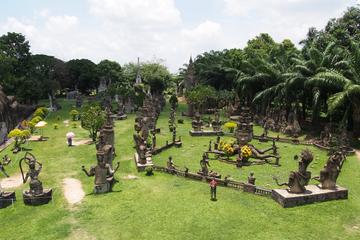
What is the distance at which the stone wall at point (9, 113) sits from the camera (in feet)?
159

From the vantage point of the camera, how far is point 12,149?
39219mm

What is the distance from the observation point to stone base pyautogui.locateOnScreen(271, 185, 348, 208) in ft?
69.0

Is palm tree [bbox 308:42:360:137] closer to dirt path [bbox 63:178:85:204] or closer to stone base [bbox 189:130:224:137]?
stone base [bbox 189:130:224:137]

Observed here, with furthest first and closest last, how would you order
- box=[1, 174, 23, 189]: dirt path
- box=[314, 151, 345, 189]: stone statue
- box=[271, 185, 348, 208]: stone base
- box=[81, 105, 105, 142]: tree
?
1. box=[81, 105, 105, 142]: tree
2. box=[1, 174, 23, 189]: dirt path
3. box=[314, 151, 345, 189]: stone statue
4. box=[271, 185, 348, 208]: stone base

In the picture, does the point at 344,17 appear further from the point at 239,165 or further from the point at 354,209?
the point at 354,209

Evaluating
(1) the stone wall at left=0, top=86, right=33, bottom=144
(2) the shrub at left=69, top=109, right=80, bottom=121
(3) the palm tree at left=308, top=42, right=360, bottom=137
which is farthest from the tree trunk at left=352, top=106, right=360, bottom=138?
(1) the stone wall at left=0, top=86, right=33, bottom=144

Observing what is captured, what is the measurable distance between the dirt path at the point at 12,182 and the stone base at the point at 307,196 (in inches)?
728

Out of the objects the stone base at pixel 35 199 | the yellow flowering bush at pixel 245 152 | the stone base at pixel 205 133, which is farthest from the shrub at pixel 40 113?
the yellow flowering bush at pixel 245 152

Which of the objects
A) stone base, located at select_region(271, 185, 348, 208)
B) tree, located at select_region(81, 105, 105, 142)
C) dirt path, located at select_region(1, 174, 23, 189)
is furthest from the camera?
tree, located at select_region(81, 105, 105, 142)

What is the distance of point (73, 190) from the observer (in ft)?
82.7

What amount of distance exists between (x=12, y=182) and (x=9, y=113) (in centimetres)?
3096

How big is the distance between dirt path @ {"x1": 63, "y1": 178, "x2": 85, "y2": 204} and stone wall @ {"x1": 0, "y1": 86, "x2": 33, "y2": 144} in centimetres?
2212

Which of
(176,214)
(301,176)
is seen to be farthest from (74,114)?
(301,176)

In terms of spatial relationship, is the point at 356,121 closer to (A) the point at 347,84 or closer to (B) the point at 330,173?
(A) the point at 347,84
